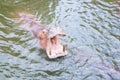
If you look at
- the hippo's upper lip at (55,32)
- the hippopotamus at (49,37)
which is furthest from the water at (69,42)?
the hippo's upper lip at (55,32)

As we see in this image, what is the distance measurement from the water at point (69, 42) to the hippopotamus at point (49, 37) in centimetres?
23

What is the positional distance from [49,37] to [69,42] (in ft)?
4.97

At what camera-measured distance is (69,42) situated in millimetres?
10664

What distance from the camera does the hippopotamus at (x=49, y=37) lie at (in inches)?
365

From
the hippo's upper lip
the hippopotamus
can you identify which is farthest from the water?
the hippo's upper lip

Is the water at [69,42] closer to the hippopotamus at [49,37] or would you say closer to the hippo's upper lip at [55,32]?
the hippopotamus at [49,37]

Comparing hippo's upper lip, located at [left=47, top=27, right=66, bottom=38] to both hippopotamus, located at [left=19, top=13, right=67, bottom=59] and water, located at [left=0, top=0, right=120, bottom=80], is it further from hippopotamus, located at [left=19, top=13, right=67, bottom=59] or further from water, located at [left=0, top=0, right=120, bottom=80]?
water, located at [left=0, top=0, right=120, bottom=80]

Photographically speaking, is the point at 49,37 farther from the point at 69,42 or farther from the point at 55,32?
the point at 69,42

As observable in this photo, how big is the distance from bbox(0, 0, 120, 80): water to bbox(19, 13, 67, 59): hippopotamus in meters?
0.23

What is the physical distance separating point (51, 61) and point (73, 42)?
1.41 m

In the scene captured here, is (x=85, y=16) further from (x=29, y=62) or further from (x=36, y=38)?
(x=29, y=62)

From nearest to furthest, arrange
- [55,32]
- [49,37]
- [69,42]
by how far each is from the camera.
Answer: [55,32], [49,37], [69,42]

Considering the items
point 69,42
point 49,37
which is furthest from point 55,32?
point 69,42

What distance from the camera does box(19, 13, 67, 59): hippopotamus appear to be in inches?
365
